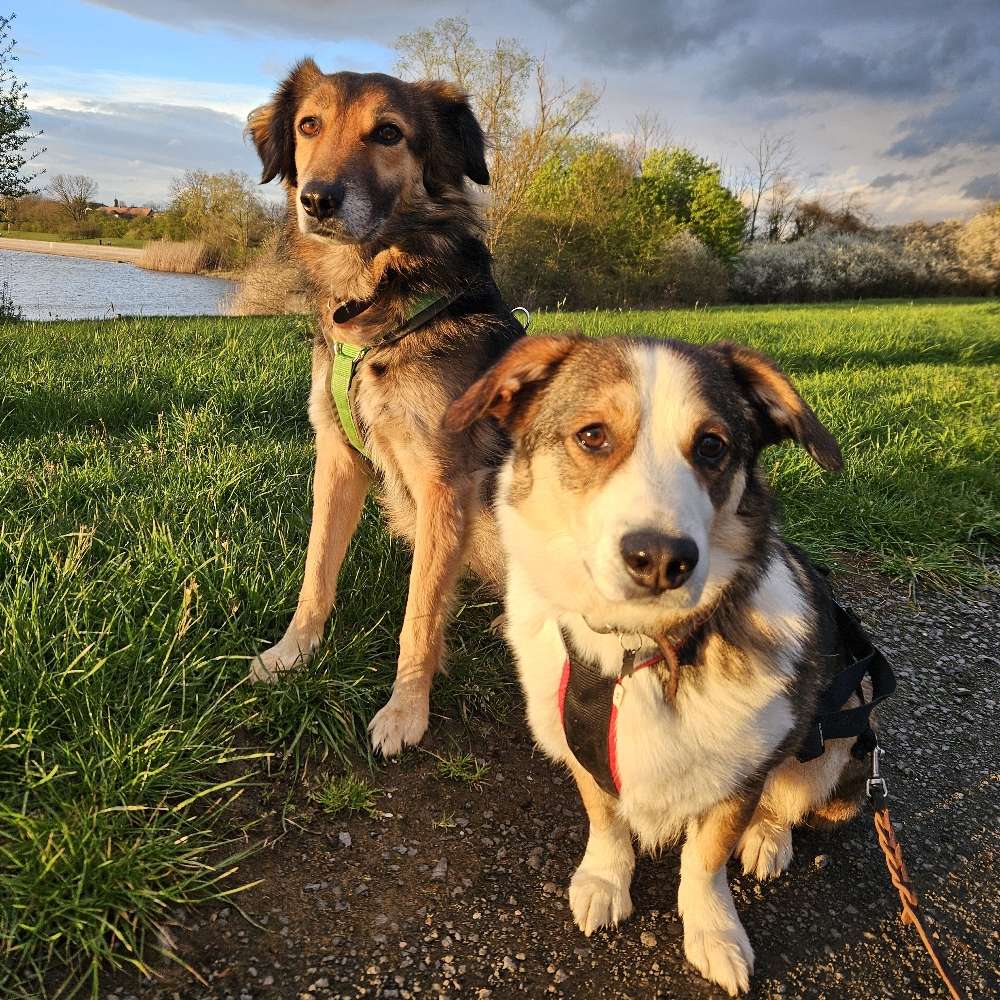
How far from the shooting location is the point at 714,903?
2.13 metres

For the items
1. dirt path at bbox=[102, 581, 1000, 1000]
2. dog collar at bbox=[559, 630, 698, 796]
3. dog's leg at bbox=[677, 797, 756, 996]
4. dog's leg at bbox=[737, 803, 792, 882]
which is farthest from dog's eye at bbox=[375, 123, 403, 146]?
dog's leg at bbox=[737, 803, 792, 882]

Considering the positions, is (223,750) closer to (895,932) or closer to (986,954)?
(895,932)

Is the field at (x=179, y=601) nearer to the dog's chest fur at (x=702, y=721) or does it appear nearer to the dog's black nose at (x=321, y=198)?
the dog's chest fur at (x=702, y=721)

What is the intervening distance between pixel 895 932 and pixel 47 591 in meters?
3.02

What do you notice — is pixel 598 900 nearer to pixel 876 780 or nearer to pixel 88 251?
pixel 876 780

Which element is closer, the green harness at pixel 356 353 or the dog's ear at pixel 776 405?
the dog's ear at pixel 776 405

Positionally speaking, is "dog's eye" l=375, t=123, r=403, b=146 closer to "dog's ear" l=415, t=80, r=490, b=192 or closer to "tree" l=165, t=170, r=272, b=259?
"dog's ear" l=415, t=80, r=490, b=192

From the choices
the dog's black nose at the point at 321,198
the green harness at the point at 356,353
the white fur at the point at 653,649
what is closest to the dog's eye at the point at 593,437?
the white fur at the point at 653,649

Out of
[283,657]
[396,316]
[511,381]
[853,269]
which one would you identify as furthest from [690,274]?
[511,381]

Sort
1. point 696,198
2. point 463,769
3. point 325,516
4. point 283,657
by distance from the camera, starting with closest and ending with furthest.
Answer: point 463,769
point 283,657
point 325,516
point 696,198

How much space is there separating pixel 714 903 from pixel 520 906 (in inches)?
21.9

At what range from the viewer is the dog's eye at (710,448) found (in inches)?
77.2

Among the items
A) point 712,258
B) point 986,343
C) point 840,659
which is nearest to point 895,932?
point 840,659

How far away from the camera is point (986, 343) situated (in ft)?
44.3
